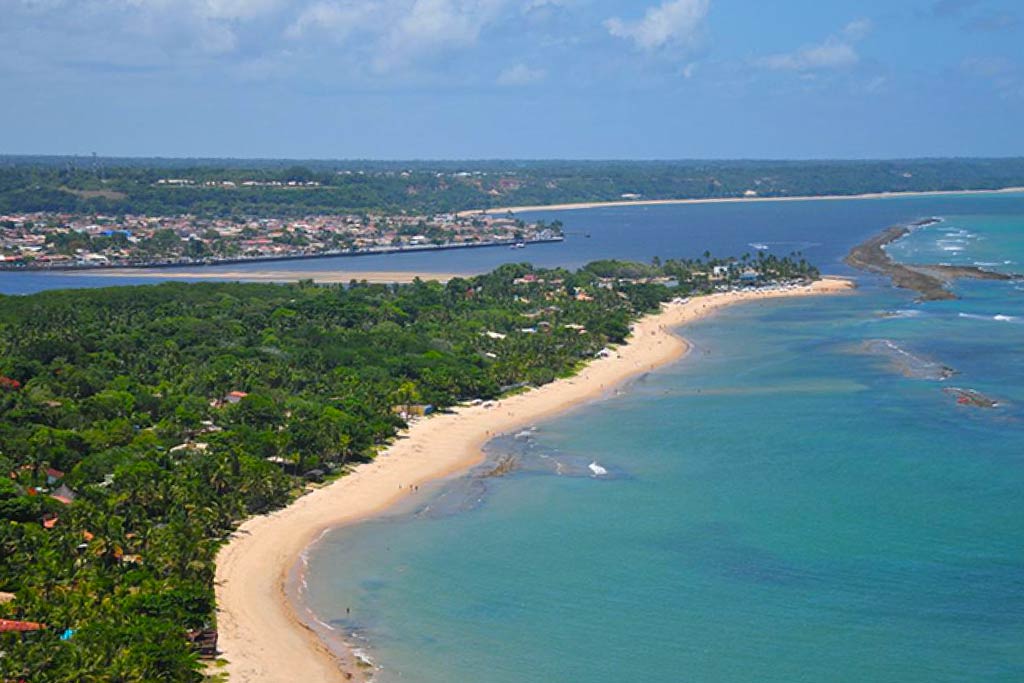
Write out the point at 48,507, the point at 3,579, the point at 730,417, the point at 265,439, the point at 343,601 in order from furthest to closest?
1. the point at 730,417
2. the point at 265,439
3. the point at 48,507
4. the point at 343,601
5. the point at 3,579

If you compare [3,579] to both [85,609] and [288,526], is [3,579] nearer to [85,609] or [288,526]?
[85,609]

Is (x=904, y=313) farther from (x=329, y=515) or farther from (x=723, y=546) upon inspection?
(x=329, y=515)

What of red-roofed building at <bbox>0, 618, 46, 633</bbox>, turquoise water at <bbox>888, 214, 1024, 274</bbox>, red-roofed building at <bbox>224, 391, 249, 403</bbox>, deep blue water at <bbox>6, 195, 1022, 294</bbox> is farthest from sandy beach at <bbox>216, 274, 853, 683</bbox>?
turquoise water at <bbox>888, 214, 1024, 274</bbox>

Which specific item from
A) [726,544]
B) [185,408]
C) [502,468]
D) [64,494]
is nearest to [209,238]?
[185,408]

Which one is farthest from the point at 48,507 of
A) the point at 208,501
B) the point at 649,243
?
the point at 649,243

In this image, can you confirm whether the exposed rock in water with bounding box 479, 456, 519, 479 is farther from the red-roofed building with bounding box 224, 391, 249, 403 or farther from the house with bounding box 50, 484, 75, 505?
the house with bounding box 50, 484, 75, 505

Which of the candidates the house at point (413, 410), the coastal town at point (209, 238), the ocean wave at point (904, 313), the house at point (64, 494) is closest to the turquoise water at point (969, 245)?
the ocean wave at point (904, 313)
